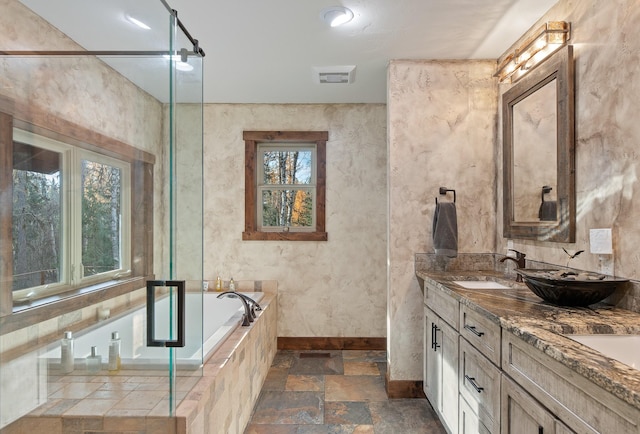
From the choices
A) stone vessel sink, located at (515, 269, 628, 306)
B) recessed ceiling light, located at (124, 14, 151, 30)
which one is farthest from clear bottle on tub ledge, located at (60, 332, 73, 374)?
stone vessel sink, located at (515, 269, 628, 306)

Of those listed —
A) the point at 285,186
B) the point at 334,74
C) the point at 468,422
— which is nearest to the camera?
the point at 468,422

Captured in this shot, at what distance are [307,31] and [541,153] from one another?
1.60m

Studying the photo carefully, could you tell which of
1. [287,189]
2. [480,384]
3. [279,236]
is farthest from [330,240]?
[480,384]

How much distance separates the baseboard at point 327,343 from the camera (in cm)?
365

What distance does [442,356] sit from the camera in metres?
2.19

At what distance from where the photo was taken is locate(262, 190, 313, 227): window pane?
384 centimetres

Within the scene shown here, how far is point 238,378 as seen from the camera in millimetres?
2104

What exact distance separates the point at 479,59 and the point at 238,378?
8.98 ft

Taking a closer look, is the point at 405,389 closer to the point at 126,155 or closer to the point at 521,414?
the point at 521,414

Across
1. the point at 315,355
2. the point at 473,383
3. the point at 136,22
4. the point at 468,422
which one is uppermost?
the point at 136,22

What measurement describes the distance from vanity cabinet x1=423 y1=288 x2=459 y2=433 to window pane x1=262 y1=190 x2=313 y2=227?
1.69m

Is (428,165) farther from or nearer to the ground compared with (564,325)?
farther from the ground

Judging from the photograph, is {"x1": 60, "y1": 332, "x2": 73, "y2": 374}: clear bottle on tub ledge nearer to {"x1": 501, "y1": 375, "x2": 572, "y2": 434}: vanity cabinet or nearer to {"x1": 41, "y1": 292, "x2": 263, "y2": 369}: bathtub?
{"x1": 41, "y1": 292, "x2": 263, "y2": 369}: bathtub

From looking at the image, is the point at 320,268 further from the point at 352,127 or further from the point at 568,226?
the point at 568,226
